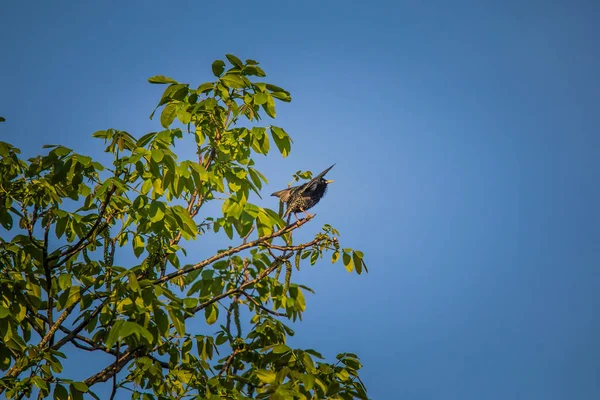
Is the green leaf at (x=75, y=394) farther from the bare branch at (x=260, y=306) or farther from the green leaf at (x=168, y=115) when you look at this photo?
the green leaf at (x=168, y=115)

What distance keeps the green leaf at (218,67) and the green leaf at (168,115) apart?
472mm

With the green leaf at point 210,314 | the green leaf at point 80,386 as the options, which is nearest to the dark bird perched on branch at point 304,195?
the green leaf at point 210,314

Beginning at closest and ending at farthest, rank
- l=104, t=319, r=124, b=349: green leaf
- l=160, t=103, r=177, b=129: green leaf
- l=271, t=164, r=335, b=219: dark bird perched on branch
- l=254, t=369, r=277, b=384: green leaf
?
l=104, t=319, r=124, b=349: green leaf
l=254, t=369, r=277, b=384: green leaf
l=160, t=103, r=177, b=129: green leaf
l=271, t=164, r=335, b=219: dark bird perched on branch

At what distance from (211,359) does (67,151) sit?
230 centimetres

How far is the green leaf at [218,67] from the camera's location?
19.0 ft

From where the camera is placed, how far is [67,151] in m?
5.30

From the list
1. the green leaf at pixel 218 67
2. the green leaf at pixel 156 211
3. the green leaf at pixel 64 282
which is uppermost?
the green leaf at pixel 218 67

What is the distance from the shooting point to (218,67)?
5859 mm

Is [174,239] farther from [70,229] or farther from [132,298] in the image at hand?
[132,298]

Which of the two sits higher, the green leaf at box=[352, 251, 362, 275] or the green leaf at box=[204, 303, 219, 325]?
the green leaf at box=[352, 251, 362, 275]

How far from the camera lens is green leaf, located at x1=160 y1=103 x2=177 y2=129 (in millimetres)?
5832

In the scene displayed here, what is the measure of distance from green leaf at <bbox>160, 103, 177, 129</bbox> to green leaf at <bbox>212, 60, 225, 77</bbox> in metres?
0.47

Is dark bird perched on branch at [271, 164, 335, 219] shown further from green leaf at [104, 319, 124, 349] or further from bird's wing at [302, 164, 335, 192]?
green leaf at [104, 319, 124, 349]

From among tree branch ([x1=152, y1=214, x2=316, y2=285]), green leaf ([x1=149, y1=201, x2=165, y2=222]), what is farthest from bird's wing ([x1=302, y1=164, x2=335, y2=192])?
green leaf ([x1=149, y1=201, x2=165, y2=222])
